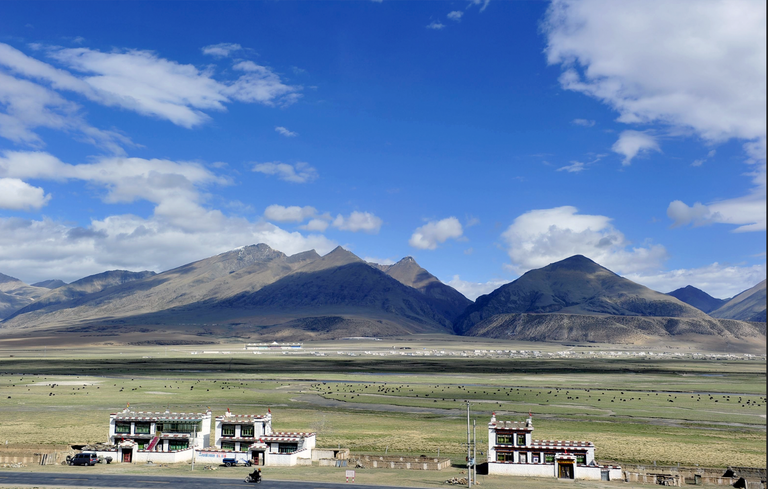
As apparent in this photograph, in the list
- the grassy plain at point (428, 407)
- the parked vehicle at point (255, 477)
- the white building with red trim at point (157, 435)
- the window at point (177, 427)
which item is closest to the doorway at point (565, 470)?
the grassy plain at point (428, 407)

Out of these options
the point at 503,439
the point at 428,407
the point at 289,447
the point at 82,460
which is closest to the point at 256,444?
the point at 289,447

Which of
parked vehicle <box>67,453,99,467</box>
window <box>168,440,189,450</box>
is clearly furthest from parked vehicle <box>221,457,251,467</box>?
parked vehicle <box>67,453,99,467</box>

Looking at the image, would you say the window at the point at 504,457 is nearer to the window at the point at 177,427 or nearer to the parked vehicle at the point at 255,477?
the parked vehicle at the point at 255,477

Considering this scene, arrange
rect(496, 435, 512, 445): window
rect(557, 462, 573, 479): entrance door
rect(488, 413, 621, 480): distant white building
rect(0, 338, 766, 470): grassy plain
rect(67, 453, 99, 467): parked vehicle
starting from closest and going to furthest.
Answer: rect(488, 413, 621, 480): distant white building < rect(557, 462, 573, 479): entrance door < rect(67, 453, 99, 467): parked vehicle < rect(496, 435, 512, 445): window < rect(0, 338, 766, 470): grassy plain

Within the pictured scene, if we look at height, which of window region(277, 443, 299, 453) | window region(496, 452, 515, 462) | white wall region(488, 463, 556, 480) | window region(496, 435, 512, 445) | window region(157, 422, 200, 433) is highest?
window region(157, 422, 200, 433)

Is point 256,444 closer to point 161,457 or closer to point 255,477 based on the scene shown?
point 161,457

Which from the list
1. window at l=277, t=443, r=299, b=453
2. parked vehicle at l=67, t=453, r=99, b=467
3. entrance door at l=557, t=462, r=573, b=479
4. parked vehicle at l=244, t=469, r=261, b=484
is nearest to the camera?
parked vehicle at l=244, t=469, r=261, b=484

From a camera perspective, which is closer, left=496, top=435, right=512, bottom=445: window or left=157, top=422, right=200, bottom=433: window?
left=496, top=435, right=512, bottom=445: window

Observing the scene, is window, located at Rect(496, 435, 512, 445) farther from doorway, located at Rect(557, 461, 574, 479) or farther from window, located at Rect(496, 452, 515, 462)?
doorway, located at Rect(557, 461, 574, 479)
